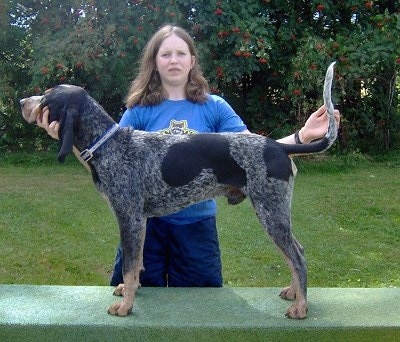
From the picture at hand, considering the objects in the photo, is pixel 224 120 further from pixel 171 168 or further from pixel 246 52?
pixel 246 52

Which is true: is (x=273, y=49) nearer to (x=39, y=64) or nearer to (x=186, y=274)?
(x=39, y=64)

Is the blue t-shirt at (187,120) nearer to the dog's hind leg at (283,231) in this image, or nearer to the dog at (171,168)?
the dog at (171,168)

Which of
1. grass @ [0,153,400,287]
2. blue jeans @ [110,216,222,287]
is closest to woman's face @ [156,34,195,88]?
blue jeans @ [110,216,222,287]

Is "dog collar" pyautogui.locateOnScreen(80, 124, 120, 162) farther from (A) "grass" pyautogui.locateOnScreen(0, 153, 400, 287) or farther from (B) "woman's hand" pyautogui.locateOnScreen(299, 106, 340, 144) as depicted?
(A) "grass" pyautogui.locateOnScreen(0, 153, 400, 287)

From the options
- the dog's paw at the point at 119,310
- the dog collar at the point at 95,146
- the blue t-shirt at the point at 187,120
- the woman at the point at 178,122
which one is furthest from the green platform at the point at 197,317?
the dog collar at the point at 95,146

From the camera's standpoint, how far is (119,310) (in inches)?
128

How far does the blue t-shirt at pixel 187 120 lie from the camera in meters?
3.63

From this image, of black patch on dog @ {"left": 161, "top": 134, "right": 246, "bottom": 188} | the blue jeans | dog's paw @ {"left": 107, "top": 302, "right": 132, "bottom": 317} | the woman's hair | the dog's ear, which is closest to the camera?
the dog's ear

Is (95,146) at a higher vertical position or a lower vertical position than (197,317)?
higher

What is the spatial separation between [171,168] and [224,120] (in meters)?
0.70

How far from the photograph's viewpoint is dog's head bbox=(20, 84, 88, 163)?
3040 millimetres

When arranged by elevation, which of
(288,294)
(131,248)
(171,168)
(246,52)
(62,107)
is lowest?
(288,294)

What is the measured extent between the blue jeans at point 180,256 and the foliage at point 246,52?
6.13 meters

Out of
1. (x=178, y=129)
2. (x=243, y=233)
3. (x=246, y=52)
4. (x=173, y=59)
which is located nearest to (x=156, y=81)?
(x=173, y=59)
